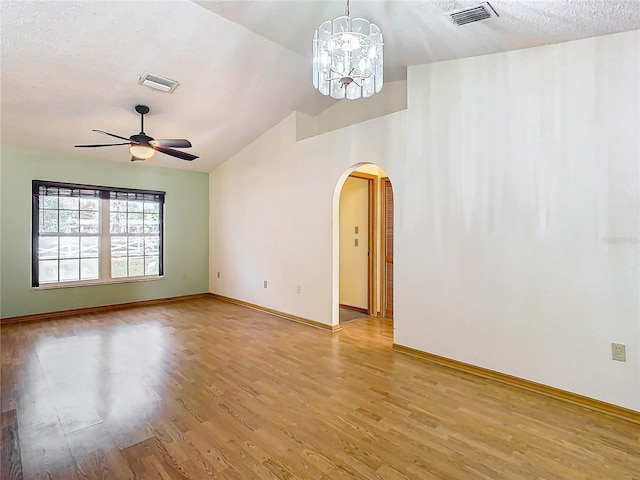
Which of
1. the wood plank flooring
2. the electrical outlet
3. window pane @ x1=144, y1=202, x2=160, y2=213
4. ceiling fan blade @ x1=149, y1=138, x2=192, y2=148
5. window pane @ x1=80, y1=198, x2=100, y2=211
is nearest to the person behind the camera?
the wood plank flooring

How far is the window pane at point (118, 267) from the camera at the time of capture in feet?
19.9

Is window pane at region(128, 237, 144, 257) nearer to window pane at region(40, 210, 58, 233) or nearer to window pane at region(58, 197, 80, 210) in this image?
window pane at region(58, 197, 80, 210)

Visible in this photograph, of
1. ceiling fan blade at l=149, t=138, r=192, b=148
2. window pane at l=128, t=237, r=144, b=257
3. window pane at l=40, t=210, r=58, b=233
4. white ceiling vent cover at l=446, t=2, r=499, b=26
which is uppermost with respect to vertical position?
white ceiling vent cover at l=446, t=2, r=499, b=26

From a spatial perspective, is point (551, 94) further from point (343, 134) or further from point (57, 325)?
point (57, 325)

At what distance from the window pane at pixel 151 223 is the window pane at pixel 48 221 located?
1.35 metres

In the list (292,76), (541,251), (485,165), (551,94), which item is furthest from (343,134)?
(541,251)

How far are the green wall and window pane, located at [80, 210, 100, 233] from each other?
1.74 ft

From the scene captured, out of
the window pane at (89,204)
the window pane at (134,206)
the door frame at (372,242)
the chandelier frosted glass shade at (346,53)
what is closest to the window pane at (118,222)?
the window pane at (134,206)

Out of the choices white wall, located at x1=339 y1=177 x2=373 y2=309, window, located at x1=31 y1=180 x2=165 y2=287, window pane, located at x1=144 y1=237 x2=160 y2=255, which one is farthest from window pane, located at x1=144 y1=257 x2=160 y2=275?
white wall, located at x1=339 y1=177 x2=373 y2=309

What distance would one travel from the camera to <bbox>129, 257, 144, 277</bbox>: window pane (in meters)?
6.28

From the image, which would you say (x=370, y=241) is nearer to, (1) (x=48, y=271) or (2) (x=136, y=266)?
(2) (x=136, y=266)

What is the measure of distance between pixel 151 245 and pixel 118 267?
2.25 feet

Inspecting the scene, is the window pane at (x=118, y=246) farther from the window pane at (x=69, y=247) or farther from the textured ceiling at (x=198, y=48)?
the textured ceiling at (x=198, y=48)

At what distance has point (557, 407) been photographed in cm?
266
